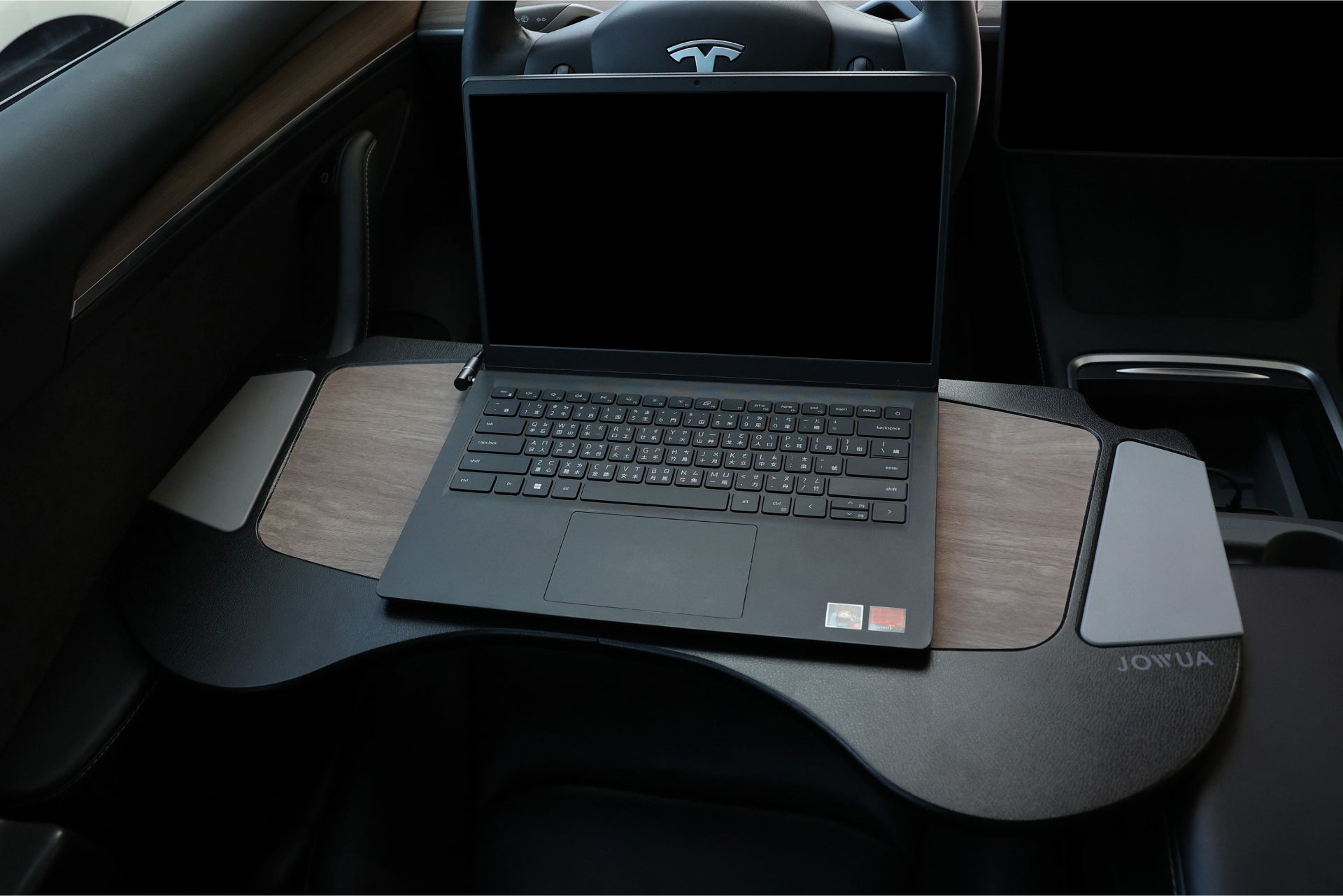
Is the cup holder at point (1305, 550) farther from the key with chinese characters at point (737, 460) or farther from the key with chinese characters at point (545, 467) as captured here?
the key with chinese characters at point (545, 467)

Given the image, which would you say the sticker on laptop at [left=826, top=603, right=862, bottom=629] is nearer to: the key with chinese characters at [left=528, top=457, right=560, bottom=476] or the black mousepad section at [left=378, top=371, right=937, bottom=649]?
the black mousepad section at [left=378, top=371, right=937, bottom=649]

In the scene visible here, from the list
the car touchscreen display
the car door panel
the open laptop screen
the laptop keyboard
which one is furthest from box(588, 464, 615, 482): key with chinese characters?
the car touchscreen display

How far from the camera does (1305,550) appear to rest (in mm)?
788

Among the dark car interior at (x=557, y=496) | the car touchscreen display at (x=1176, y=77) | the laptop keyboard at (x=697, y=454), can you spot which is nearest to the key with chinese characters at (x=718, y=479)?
the laptop keyboard at (x=697, y=454)

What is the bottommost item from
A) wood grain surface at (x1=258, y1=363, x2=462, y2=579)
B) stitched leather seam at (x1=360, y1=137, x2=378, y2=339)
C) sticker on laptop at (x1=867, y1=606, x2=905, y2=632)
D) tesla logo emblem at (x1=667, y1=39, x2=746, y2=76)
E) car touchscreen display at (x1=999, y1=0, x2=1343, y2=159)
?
sticker on laptop at (x1=867, y1=606, x2=905, y2=632)

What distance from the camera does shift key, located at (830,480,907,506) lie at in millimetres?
663

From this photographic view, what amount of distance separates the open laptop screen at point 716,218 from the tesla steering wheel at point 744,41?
0.24 meters

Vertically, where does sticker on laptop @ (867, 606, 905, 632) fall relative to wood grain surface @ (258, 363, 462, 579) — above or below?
below

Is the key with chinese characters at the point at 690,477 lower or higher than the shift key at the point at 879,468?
lower

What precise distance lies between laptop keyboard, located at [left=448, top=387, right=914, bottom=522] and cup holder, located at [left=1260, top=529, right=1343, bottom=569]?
334 mm

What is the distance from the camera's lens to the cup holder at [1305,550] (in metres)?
0.78

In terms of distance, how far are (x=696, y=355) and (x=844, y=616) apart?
0.27 meters

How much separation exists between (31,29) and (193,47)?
15 centimetres

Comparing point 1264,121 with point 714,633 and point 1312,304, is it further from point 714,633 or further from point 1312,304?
point 714,633
